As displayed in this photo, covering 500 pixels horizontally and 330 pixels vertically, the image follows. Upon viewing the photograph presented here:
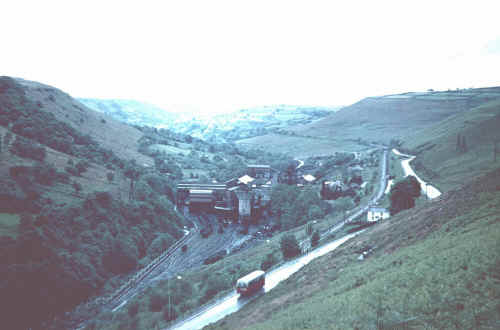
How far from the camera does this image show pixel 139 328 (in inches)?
1100

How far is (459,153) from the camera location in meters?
67.1

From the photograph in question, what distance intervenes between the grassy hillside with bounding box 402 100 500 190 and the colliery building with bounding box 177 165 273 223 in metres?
29.2

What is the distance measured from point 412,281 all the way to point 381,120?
147271mm

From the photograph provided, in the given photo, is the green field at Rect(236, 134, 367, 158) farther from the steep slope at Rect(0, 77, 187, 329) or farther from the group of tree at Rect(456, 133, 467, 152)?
the steep slope at Rect(0, 77, 187, 329)

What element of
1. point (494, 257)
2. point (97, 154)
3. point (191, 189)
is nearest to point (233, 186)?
point (191, 189)

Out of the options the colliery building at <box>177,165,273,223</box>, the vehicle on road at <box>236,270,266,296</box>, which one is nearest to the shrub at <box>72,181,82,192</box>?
the colliery building at <box>177,165,273,223</box>

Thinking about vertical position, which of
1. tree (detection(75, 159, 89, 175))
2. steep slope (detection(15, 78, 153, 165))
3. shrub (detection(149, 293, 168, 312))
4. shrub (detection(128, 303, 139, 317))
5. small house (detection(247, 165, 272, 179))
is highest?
steep slope (detection(15, 78, 153, 165))

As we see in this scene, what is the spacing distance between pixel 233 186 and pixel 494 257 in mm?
61797

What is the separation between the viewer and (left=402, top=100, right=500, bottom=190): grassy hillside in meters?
54.0

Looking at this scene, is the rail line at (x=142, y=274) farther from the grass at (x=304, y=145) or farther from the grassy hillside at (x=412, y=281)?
the grass at (x=304, y=145)

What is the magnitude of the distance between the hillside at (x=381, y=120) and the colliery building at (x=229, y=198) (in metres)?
61.8

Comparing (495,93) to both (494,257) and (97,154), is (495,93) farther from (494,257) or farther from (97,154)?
(494,257)

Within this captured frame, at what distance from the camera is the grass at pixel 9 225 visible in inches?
1481

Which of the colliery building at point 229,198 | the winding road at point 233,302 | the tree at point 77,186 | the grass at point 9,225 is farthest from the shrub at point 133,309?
the colliery building at point 229,198
